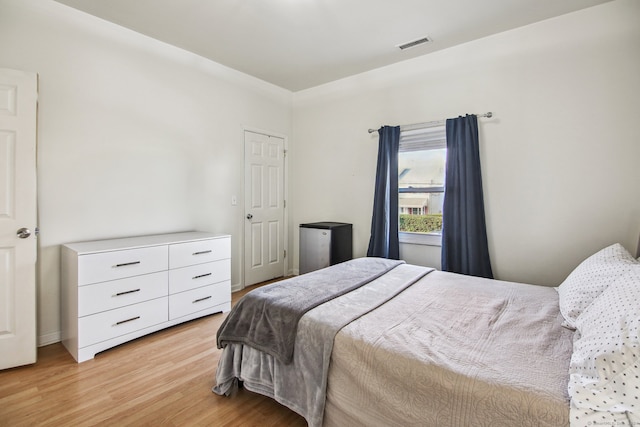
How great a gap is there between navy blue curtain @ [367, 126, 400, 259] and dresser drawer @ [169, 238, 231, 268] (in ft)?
5.45

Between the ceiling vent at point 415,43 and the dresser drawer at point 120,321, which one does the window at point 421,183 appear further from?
the dresser drawer at point 120,321

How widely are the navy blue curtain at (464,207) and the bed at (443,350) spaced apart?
79 cm

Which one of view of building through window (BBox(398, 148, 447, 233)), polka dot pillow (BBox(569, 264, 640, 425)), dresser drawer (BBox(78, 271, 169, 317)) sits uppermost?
view of building through window (BBox(398, 148, 447, 233))

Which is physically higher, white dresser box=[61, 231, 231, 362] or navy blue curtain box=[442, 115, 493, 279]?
navy blue curtain box=[442, 115, 493, 279]

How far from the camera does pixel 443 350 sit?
1303 millimetres

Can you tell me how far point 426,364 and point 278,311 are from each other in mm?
791

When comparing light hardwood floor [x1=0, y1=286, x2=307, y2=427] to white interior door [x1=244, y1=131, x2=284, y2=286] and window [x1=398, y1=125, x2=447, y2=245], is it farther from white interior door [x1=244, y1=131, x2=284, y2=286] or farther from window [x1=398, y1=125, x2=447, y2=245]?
window [x1=398, y1=125, x2=447, y2=245]

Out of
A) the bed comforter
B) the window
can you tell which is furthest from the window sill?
the bed comforter

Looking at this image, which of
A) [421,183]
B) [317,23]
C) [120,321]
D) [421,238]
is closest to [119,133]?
[120,321]

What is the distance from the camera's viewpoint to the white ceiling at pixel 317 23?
2473 millimetres

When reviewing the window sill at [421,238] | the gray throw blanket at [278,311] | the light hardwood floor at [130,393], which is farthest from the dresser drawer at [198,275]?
the window sill at [421,238]

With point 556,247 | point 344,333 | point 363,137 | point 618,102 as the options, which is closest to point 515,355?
point 344,333

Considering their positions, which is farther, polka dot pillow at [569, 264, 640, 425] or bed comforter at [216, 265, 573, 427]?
bed comforter at [216, 265, 573, 427]

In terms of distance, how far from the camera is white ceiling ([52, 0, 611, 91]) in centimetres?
247
